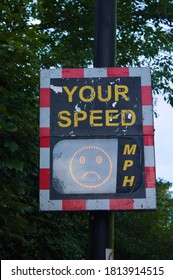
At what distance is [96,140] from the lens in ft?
11.2

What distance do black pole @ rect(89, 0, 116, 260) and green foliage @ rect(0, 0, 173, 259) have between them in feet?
2.11

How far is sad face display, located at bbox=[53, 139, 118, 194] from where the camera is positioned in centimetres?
331

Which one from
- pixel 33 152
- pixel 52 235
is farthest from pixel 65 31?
pixel 33 152

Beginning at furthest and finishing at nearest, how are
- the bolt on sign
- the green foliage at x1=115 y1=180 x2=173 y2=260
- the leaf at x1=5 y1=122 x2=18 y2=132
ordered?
the green foliage at x1=115 y1=180 x2=173 y2=260 < the leaf at x1=5 y1=122 x2=18 y2=132 < the bolt on sign

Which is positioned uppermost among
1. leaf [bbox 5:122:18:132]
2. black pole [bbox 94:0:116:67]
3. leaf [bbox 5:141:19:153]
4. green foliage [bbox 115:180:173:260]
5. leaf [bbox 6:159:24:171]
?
black pole [bbox 94:0:116:67]

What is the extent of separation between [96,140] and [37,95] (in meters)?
2.09

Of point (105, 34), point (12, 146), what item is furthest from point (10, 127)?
point (105, 34)

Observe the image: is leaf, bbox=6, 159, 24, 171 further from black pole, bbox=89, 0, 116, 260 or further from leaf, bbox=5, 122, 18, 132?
black pole, bbox=89, 0, 116, 260

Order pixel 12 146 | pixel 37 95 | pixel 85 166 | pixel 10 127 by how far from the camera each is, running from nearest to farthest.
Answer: pixel 85 166 < pixel 10 127 < pixel 12 146 < pixel 37 95

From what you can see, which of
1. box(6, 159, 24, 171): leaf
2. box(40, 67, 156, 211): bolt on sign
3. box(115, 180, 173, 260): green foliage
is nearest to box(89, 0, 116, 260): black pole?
box(40, 67, 156, 211): bolt on sign

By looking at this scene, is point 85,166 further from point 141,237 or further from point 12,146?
point 141,237

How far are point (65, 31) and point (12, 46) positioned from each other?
24.7 ft

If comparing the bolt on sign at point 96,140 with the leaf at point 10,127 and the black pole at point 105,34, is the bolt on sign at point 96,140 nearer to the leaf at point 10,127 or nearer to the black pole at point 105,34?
the black pole at point 105,34

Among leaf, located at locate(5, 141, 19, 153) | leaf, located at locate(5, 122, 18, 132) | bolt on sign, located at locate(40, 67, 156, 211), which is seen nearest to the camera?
bolt on sign, located at locate(40, 67, 156, 211)
